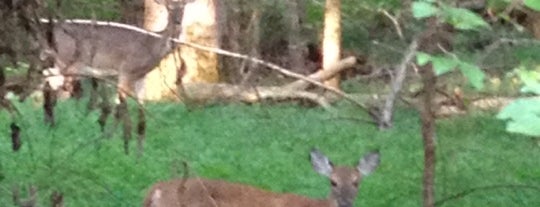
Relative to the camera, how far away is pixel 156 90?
13.7 m

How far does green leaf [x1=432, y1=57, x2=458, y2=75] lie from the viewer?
3215 mm

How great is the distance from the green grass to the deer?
16.2 inches

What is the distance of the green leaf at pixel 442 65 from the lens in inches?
127

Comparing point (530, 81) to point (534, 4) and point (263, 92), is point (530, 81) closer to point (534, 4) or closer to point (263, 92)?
point (534, 4)

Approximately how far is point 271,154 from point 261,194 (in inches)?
89.5

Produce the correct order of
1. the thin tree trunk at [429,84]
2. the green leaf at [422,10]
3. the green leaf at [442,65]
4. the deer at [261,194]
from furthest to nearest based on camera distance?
the deer at [261,194] < the thin tree trunk at [429,84] < the green leaf at [442,65] < the green leaf at [422,10]

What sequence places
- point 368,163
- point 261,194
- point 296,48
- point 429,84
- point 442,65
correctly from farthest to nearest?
point 296,48, point 368,163, point 261,194, point 429,84, point 442,65

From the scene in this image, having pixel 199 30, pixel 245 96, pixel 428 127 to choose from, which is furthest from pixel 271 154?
pixel 428 127

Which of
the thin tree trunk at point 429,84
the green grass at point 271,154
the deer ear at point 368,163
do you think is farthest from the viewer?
the green grass at point 271,154

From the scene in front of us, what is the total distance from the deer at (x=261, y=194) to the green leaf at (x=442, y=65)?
3932 mm

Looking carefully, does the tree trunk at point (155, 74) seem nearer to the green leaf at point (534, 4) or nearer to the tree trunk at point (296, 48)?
the tree trunk at point (296, 48)

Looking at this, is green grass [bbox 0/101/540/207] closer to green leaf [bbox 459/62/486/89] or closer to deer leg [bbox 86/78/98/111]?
deer leg [bbox 86/78/98/111]

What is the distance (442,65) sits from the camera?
3.24 meters

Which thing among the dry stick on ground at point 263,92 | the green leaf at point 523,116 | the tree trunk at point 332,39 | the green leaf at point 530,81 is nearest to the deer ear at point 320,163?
the dry stick on ground at point 263,92
